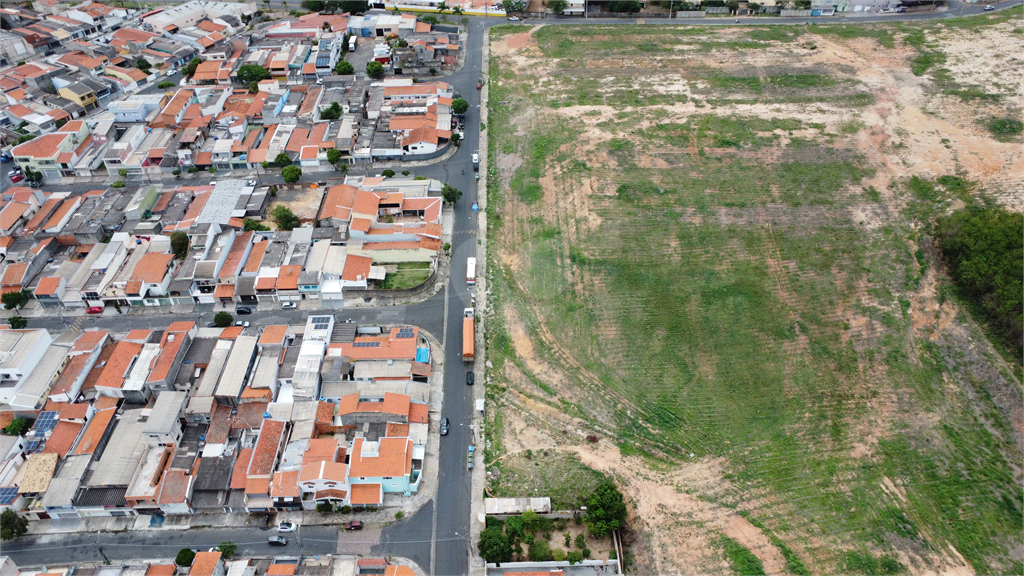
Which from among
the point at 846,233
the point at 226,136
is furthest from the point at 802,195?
the point at 226,136

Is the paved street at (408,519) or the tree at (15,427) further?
the tree at (15,427)

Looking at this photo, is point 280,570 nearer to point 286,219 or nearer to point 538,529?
point 538,529

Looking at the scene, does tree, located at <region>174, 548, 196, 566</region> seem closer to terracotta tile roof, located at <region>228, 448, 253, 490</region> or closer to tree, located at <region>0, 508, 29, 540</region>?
terracotta tile roof, located at <region>228, 448, 253, 490</region>

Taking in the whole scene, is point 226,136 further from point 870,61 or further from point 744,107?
point 870,61

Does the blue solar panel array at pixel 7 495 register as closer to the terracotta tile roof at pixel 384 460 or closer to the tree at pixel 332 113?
the terracotta tile roof at pixel 384 460

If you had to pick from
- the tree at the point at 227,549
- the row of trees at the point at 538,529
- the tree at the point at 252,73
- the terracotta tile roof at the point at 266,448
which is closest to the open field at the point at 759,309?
the row of trees at the point at 538,529
